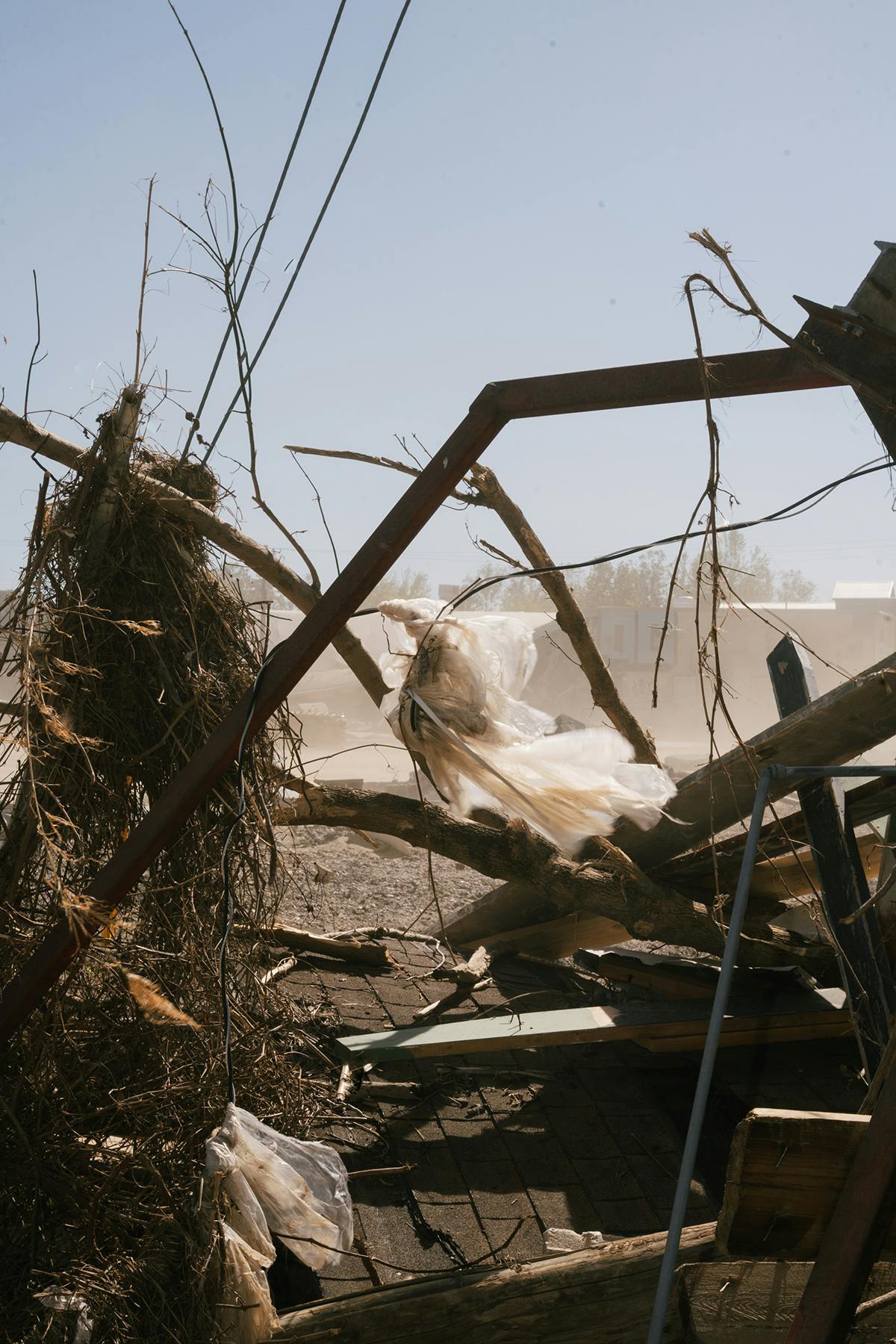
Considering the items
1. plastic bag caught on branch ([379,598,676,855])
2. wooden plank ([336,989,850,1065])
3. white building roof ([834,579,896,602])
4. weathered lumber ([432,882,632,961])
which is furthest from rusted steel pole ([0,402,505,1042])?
white building roof ([834,579,896,602])

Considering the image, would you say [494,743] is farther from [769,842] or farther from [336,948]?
[336,948]

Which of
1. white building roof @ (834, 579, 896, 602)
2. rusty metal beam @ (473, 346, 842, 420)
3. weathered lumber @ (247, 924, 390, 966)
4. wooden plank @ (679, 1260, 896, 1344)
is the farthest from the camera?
white building roof @ (834, 579, 896, 602)

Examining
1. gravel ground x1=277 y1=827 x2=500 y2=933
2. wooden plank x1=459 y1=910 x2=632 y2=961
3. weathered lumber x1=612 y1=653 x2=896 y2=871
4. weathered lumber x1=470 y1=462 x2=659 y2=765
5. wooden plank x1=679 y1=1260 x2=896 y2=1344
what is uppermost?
weathered lumber x1=470 y1=462 x2=659 y2=765

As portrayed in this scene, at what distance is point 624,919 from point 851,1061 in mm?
1198

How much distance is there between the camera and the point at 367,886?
10672 millimetres

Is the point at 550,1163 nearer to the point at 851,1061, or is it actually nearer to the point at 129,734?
the point at 851,1061

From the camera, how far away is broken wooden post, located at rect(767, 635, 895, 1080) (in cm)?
356

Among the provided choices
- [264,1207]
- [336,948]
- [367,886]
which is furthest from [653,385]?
[367,886]

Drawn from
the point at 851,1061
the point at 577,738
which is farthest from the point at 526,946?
the point at 577,738

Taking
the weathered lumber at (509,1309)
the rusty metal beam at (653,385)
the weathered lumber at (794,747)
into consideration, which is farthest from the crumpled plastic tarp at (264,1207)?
the rusty metal beam at (653,385)

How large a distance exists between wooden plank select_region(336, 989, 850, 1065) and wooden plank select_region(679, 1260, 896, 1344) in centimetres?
199

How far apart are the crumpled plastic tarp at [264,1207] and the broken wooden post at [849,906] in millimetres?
1935

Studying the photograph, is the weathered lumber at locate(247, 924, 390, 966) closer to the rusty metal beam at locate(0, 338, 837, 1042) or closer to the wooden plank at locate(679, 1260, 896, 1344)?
the rusty metal beam at locate(0, 338, 837, 1042)

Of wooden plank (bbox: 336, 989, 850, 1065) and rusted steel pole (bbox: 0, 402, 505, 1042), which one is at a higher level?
rusted steel pole (bbox: 0, 402, 505, 1042)
